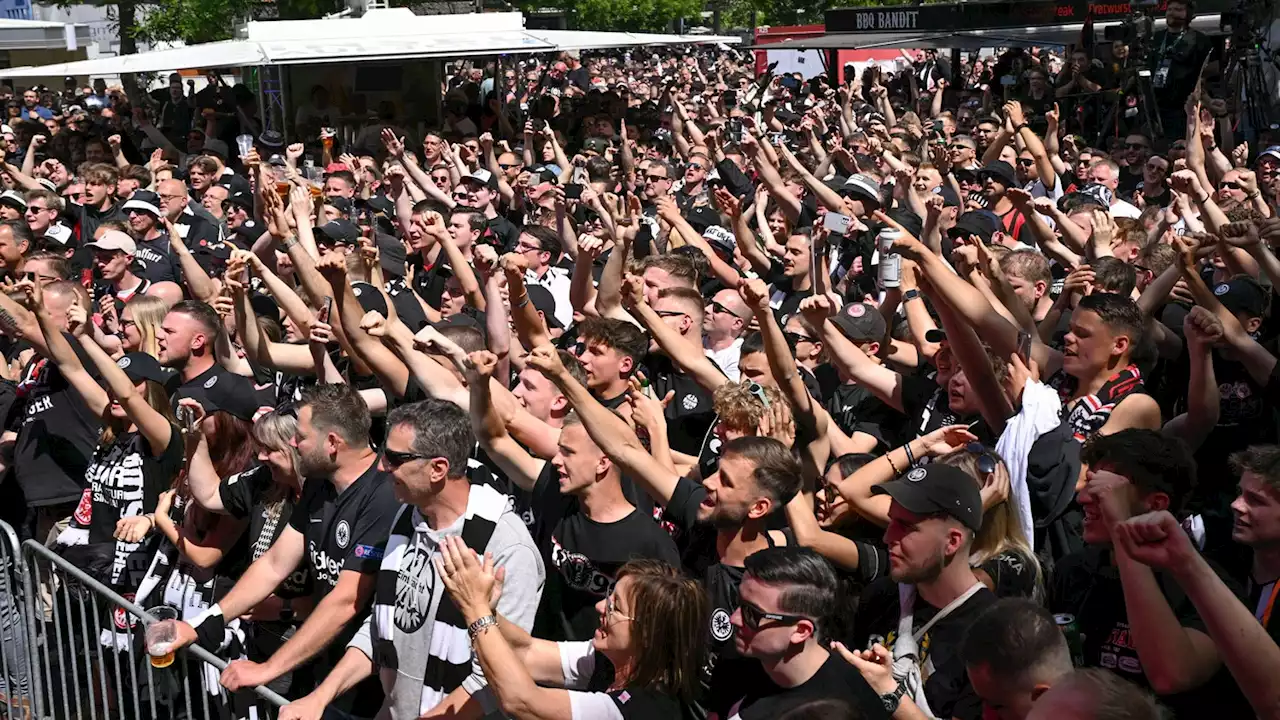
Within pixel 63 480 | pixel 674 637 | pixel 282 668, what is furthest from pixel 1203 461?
pixel 63 480

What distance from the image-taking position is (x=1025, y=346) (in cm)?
575

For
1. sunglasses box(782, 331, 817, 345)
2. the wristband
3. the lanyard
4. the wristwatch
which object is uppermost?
sunglasses box(782, 331, 817, 345)

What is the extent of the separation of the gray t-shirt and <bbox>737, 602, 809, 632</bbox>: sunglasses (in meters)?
0.95

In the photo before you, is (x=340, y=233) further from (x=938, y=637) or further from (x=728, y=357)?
(x=938, y=637)

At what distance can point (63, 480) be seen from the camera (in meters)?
7.14

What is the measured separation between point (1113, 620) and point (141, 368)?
15.1ft

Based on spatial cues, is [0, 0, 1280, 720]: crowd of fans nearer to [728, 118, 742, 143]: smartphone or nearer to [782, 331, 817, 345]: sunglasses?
[782, 331, 817, 345]: sunglasses

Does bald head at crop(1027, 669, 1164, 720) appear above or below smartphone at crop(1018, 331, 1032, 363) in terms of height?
below

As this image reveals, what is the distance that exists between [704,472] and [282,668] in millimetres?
1698

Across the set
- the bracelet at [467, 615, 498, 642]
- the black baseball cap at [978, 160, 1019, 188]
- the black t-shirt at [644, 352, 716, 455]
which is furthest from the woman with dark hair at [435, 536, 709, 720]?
the black baseball cap at [978, 160, 1019, 188]

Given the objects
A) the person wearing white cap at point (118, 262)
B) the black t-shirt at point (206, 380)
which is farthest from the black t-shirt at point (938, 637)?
the person wearing white cap at point (118, 262)

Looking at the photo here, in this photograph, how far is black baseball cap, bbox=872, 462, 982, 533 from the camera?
4090mm

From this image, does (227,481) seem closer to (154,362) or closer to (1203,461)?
(154,362)

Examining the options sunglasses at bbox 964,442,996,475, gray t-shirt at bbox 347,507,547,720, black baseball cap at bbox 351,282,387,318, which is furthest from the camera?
black baseball cap at bbox 351,282,387,318
